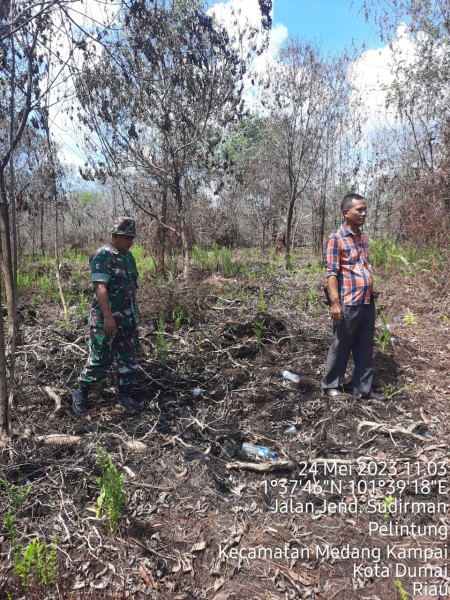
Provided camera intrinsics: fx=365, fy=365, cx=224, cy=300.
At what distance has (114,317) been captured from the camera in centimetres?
302

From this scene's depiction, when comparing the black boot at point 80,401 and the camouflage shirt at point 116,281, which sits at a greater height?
the camouflage shirt at point 116,281

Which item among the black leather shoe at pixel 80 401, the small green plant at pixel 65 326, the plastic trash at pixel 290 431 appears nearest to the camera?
the plastic trash at pixel 290 431

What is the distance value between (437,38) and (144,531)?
11059 millimetres

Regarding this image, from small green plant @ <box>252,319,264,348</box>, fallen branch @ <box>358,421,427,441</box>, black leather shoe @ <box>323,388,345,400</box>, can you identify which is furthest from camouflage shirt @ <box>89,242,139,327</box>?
fallen branch @ <box>358,421,427,441</box>

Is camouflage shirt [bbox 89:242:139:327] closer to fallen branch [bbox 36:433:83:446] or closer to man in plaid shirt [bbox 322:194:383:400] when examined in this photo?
fallen branch [bbox 36:433:83:446]

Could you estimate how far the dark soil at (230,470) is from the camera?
5.86ft

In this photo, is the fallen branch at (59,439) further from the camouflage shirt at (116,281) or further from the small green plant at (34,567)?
the small green plant at (34,567)

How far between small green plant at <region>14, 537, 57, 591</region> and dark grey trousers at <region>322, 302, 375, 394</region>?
2344mm

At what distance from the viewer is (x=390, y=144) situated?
38.3ft

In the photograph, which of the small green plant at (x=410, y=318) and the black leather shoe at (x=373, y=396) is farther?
the small green plant at (x=410, y=318)

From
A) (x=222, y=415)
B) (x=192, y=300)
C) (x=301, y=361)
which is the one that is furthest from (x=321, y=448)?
(x=192, y=300)

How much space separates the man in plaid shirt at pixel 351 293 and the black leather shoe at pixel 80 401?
2.12m

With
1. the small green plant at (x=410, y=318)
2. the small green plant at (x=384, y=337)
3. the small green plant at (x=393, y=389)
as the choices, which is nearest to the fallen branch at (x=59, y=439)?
the small green plant at (x=393, y=389)

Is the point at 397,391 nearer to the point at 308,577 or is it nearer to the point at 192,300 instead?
the point at 308,577
